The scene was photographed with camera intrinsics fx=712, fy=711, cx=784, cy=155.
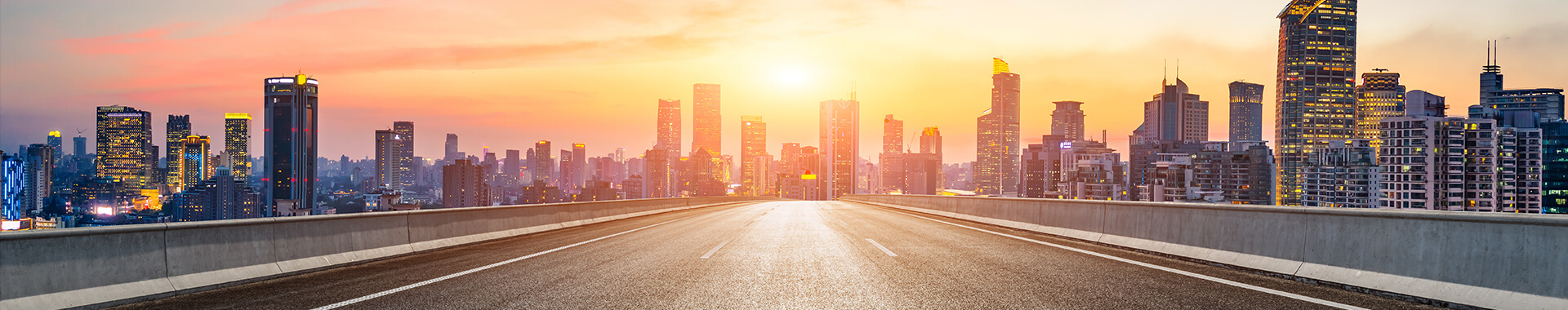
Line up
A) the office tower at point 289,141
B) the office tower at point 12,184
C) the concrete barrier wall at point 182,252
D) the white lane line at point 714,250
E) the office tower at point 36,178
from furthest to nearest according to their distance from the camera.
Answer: the office tower at point 289,141, the office tower at point 36,178, the office tower at point 12,184, the white lane line at point 714,250, the concrete barrier wall at point 182,252

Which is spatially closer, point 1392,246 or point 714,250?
point 1392,246

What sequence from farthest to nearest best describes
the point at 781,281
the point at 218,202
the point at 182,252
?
the point at 218,202
the point at 781,281
the point at 182,252

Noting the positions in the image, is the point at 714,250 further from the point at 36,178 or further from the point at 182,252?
the point at 36,178

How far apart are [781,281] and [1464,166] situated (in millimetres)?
213310

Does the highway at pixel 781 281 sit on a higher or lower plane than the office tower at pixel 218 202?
higher

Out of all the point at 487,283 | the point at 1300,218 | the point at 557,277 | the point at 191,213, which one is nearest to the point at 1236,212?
the point at 1300,218

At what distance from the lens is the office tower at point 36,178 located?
16888 cm

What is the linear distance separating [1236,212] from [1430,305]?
3178 mm

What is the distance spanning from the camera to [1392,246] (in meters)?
Result: 6.77

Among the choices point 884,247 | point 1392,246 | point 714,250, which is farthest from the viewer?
point 884,247

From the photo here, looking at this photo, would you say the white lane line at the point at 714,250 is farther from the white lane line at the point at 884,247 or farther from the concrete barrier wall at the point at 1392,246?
the concrete barrier wall at the point at 1392,246

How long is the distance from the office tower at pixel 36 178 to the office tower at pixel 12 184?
1.07 metres

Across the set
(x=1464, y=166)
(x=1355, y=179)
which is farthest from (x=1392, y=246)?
(x=1355, y=179)

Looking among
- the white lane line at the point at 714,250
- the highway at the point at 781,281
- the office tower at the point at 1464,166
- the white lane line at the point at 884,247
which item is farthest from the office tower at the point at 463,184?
the office tower at the point at 1464,166
